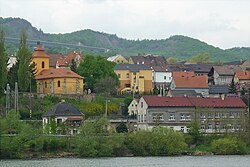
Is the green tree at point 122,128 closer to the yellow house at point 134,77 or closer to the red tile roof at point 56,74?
the red tile roof at point 56,74

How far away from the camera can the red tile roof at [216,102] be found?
81.3 m

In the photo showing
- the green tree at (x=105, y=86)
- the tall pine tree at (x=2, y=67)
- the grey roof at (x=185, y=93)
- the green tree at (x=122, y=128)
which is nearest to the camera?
the green tree at (x=122, y=128)

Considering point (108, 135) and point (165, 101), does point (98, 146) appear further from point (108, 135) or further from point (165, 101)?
point (165, 101)

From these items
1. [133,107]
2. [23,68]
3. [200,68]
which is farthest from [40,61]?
[200,68]

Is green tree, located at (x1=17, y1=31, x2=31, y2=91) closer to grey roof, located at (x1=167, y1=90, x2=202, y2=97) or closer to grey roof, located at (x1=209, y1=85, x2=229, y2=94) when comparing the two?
grey roof, located at (x1=167, y1=90, x2=202, y2=97)

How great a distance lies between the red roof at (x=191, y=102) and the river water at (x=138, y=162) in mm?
16452

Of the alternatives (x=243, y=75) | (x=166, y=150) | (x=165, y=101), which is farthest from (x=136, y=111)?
(x=243, y=75)

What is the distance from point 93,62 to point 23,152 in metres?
33.3

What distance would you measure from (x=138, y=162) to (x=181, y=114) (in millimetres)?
23745

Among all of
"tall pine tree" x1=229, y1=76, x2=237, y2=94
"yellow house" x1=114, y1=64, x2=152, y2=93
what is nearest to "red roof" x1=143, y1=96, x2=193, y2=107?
"yellow house" x1=114, y1=64, x2=152, y2=93

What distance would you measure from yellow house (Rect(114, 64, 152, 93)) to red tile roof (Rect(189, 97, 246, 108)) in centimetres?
1810

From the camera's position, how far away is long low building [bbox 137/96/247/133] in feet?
260

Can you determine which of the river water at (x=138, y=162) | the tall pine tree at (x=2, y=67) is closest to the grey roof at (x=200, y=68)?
the tall pine tree at (x=2, y=67)

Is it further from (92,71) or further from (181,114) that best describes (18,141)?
(92,71)
